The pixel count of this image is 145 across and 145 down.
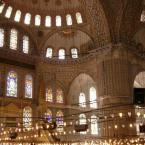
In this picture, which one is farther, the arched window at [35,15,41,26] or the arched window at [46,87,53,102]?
the arched window at [35,15,41,26]

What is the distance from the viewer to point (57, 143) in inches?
1224

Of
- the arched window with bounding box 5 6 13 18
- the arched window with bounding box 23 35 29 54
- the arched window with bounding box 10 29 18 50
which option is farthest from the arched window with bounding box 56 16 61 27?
the arched window with bounding box 5 6 13 18

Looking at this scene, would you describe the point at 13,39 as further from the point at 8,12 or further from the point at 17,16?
the point at 8,12

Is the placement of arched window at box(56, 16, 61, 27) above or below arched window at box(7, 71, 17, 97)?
above

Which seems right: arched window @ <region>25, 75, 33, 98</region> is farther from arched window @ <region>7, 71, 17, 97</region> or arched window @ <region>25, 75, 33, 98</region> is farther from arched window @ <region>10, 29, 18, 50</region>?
arched window @ <region>10, 29, 18, 50</region>

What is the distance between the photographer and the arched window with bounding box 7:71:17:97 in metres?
33.2

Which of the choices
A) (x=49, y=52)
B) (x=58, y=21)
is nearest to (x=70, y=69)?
(x=49, y=52)

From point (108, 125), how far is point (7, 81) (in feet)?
35.8

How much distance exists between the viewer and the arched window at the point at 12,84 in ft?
109

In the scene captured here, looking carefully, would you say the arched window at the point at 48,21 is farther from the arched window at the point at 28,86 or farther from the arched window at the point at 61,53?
the arched window at the point at 28,86

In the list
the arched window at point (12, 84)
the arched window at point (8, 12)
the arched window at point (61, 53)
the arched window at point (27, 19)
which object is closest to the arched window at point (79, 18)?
the arched window at point (61, 53)

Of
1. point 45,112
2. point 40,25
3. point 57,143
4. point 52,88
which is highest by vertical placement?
point 40,25

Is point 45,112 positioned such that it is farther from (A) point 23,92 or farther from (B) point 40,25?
(B) point 40,25

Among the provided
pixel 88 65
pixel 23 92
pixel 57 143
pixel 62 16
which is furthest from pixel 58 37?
pixel 57 143
